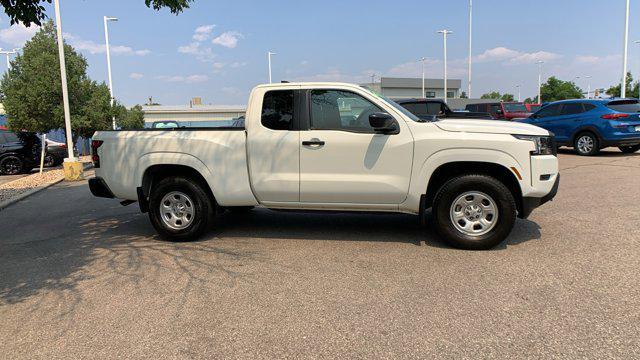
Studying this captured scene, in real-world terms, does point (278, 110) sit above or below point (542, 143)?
above

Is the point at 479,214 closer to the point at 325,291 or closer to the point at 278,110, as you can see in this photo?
the point at 325,291

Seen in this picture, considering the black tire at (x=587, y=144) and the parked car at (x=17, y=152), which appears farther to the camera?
the parked car at (x=17, y=152)

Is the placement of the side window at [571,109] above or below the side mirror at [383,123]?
above

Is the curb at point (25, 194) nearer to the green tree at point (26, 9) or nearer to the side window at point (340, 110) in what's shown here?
the green tree at point (26, 9)

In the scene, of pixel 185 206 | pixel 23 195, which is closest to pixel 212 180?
pixel 185 206

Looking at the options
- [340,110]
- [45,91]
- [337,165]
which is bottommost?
[337,165]

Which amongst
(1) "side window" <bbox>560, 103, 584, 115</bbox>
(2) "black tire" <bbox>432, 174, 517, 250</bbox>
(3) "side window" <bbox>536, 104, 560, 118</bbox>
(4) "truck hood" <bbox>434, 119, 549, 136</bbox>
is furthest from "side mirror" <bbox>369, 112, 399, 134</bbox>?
(3) "side window" <bbox>536, 104, 560, 118</bbox>

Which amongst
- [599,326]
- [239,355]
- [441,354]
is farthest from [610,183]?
[239,355]

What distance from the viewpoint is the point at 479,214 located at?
17.8 ft

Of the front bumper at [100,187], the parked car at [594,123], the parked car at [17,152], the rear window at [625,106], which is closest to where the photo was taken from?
the front bumper at [100,187]

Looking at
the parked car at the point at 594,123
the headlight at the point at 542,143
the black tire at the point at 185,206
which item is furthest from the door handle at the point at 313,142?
the parked car at the point at 594,123

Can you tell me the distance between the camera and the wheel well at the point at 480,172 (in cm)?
542

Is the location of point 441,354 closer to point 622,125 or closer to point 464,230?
point 464,230

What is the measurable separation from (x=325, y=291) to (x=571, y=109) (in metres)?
13.4
